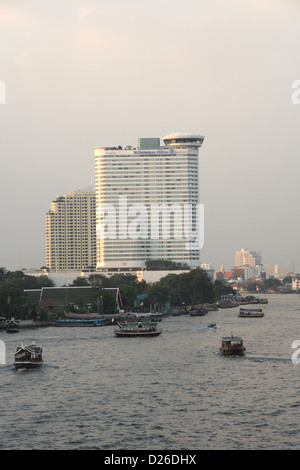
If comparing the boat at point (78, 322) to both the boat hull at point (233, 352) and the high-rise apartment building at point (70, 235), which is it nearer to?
the boat hull at point (233, 352)

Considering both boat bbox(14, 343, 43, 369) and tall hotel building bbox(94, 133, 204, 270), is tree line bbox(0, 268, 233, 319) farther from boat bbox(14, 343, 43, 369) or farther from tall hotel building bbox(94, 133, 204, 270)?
boat bbox(14, 343, 43, 369)

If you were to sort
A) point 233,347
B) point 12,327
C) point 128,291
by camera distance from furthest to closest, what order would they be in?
point 128,291 → point 12,327 → point 233,347

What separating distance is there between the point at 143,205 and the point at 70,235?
41.6 metres

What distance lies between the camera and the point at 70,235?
189375 mm

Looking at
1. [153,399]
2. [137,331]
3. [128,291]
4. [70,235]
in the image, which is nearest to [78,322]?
[137,331]

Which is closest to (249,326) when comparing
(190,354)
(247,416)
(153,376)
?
(190,354)

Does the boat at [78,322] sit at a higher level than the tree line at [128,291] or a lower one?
lower

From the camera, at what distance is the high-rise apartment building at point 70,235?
187 metres

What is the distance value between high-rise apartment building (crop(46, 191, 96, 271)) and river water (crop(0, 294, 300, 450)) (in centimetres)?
13356

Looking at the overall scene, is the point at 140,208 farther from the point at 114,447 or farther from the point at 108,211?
the point at 114,447

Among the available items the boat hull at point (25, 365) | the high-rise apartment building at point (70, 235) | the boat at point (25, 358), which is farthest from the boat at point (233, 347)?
the high-rise apartment building at point (70, 235)

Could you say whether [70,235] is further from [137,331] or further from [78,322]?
[137,331]

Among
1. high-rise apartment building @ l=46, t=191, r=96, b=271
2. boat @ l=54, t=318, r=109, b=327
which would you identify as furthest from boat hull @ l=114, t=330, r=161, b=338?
high-rise apartment building @ l=46, t=191, r=96, b=271

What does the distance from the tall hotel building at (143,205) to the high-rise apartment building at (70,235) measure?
35.8 metres
